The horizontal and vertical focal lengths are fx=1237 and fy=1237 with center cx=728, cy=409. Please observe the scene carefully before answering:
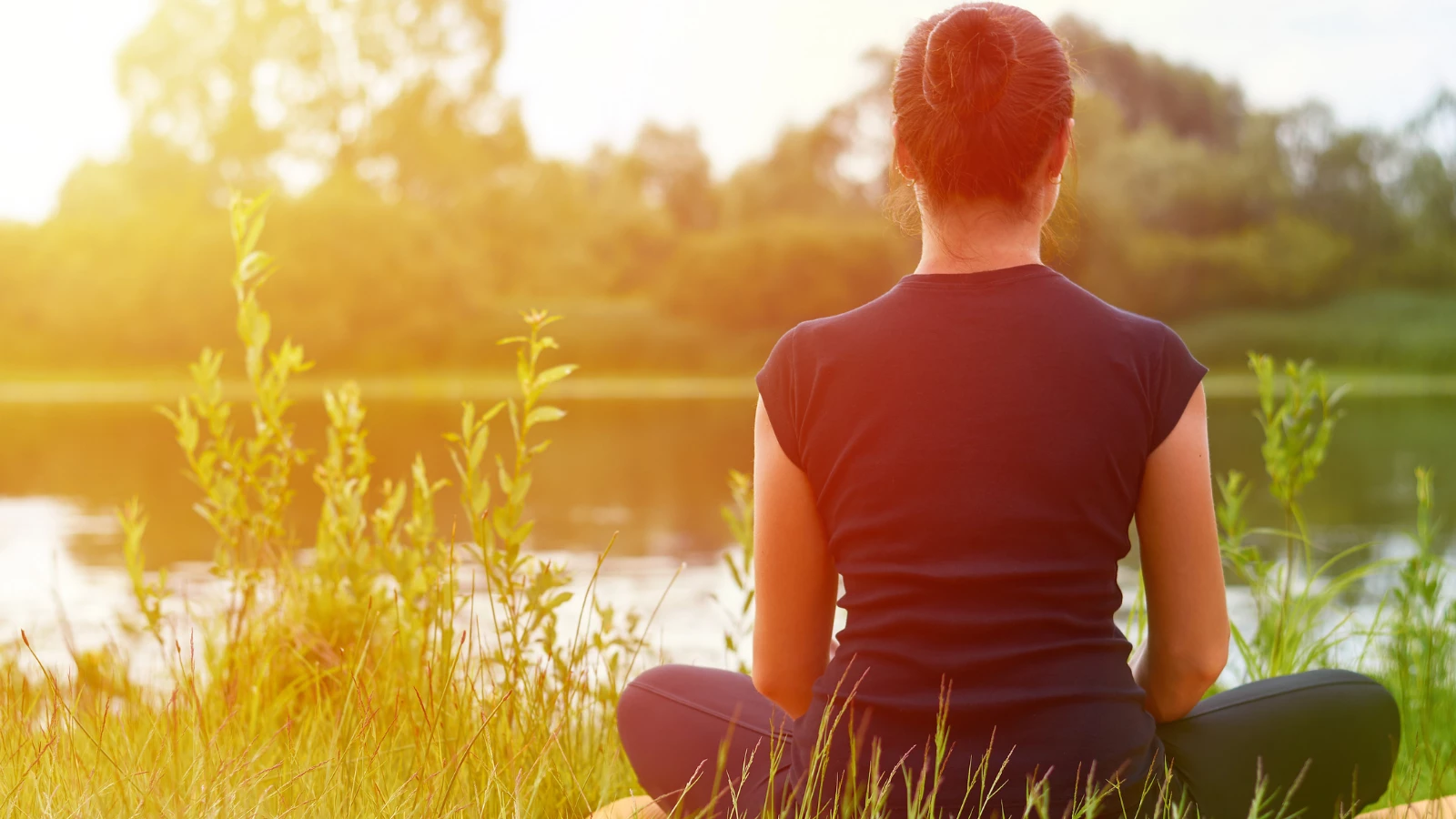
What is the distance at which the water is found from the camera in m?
6.87

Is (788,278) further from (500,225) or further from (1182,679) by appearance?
(1182,679)

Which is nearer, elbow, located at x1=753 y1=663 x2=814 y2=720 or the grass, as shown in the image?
elbow, located at x1=753 y1=663 x2=814 y2=720

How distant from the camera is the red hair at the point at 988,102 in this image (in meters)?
1.60

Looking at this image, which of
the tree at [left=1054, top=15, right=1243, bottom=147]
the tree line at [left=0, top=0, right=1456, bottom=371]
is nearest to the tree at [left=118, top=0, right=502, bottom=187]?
the tree line at [left=0, top=0, right=1456, bottom=371]

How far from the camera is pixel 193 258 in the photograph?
25.6 m

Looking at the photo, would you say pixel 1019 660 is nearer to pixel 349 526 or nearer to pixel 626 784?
pixel 626 784

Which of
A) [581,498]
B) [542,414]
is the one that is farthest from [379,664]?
[581,498]

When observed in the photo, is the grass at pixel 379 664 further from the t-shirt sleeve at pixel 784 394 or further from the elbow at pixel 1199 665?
the t-shirt sleeve at pixel 784 394

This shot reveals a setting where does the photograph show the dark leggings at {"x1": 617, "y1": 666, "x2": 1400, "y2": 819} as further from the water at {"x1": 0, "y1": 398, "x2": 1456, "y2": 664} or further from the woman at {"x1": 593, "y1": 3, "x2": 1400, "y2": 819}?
the water at {"x1": 0, "y1": 398, "x2": 1456, "y2": 664}

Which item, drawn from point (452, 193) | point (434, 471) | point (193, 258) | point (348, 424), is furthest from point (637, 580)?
point (452, 193)

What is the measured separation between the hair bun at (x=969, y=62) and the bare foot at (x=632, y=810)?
48.3 inches

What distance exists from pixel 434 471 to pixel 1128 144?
936 inches

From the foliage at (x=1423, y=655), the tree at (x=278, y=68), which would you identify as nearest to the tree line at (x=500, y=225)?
the tree at (x=278, y=68)

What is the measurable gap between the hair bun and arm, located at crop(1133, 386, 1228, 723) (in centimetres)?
48
